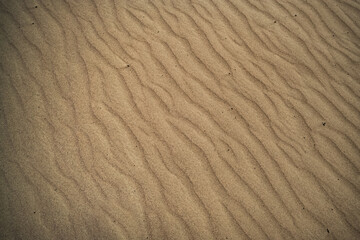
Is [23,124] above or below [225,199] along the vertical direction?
above

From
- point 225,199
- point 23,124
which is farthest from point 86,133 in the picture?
point 225,199

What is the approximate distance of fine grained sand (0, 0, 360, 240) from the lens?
204 cm

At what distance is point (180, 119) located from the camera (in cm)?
239

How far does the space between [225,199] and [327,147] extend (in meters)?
1.11

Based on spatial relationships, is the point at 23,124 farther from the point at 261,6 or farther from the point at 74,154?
the point at 261,6

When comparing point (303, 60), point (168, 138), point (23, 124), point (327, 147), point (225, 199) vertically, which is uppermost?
point (303, 60)

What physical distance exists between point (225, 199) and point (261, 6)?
7.83 feet

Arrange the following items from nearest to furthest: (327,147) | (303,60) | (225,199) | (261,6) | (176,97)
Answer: (225,199)
(327,147)
(176,97)
(303,60)
(261,6)

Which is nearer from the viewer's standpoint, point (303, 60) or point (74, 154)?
point (74, 154)

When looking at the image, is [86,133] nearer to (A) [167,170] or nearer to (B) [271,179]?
(A) [167,170]

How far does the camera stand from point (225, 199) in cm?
208

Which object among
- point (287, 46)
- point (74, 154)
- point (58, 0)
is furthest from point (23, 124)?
point (287, 46)

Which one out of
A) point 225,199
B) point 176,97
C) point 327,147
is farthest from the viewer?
point 176,97

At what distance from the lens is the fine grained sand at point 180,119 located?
2045 millimetres
